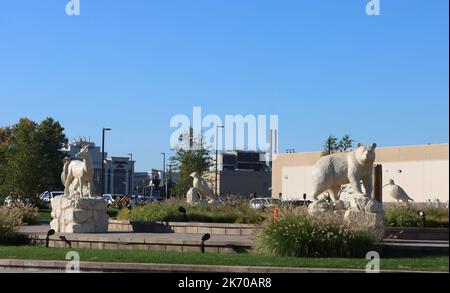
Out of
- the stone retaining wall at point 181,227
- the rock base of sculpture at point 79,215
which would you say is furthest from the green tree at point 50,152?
the rock base of sculpture at point 79,215

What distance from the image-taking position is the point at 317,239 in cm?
1730

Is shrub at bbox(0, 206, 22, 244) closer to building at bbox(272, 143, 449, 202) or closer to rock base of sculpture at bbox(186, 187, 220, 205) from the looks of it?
rock base of sculpture at bbox(186, 187, 220, 205)

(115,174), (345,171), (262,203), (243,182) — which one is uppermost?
(115,174)

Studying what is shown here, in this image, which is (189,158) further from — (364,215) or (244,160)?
(244,160)

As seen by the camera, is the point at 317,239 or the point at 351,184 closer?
the point at 317,239

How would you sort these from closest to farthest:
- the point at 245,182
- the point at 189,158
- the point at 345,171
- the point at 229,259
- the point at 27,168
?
1. the point at 229,259
2. the point at 345,171
3. the point at 27,168
4. the point at 189,158
5. the point at 245,182

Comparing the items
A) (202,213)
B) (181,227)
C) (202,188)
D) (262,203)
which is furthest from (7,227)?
(202,188)

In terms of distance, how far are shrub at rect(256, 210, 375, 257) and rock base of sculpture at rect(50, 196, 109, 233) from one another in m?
8.28

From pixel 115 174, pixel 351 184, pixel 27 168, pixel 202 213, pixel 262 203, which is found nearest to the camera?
pixel 351 184

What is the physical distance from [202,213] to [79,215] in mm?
6664

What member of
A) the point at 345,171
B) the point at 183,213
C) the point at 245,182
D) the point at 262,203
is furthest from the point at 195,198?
the point at 245,182

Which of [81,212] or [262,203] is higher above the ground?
[262,203]

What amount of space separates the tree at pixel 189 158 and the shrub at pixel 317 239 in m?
45.4
